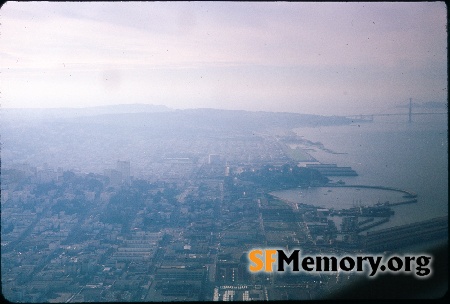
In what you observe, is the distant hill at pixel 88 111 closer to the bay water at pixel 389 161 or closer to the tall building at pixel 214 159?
the tall building at pixel 214 159

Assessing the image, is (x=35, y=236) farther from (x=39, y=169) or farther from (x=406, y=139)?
(x=406, y=139)

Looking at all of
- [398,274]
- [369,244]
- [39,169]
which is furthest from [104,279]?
[398,274]

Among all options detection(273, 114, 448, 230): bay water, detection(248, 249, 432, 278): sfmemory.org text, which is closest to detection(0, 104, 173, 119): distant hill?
detection(273, 114, 448, 230): bay water

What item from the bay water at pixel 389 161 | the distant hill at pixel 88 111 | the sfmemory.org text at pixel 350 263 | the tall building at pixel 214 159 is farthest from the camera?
the distant hill at pixel 88 111

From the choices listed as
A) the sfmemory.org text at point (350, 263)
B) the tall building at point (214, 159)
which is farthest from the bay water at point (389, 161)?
the sfmemory.org text at point (350, 263)

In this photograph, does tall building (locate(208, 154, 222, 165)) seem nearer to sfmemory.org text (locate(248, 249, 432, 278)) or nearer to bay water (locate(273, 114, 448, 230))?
→ bay water (locate(273, 114, 448, 230))

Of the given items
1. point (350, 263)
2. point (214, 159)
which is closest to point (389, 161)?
point (214, 159)

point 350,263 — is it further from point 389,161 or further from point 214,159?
point 389,161

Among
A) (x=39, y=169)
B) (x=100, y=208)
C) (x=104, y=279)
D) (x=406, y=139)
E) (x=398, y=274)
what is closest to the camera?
(x=398, y=274)
